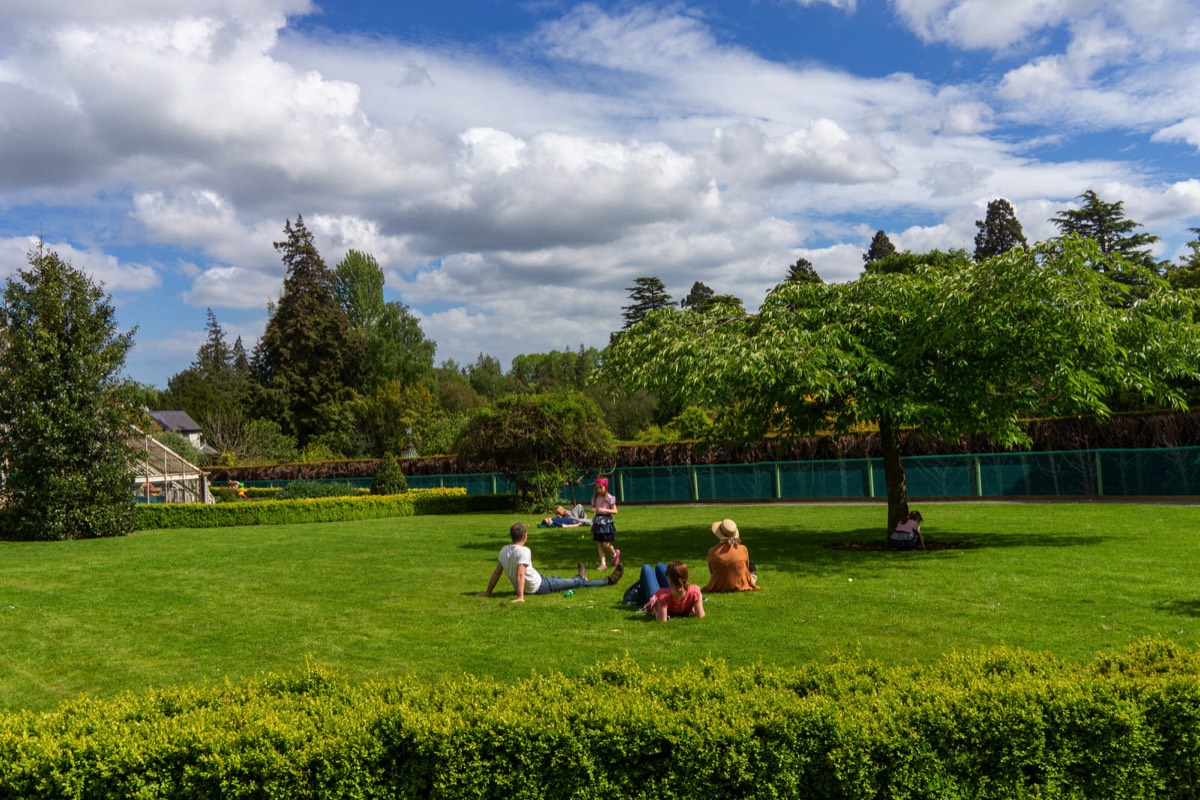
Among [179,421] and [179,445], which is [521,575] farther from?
[179,421]

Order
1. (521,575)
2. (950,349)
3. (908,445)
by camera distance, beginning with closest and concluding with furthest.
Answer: (521,575)
(950,349)
(908,445)

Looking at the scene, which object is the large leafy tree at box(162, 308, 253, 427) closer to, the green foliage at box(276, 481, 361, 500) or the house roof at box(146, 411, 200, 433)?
the house roof at box(146, 411, 200, 433)

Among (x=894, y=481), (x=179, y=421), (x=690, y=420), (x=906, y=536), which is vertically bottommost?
(x=906, y=536)

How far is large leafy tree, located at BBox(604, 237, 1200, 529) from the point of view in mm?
15062

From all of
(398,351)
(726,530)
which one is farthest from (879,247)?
(726,530)

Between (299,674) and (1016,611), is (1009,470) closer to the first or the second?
(1016,611)

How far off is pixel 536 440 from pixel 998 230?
54174mm

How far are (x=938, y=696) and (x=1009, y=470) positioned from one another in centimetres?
2662

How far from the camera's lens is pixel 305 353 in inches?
2788

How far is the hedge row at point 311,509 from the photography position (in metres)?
29.1

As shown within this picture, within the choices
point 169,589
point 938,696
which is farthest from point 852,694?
point 169,589

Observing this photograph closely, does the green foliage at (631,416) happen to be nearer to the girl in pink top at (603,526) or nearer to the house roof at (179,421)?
the girl in pink top at (603,526)

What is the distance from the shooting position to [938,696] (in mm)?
5707

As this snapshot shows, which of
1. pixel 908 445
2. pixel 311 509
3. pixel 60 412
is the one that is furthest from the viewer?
pixel 908 445
